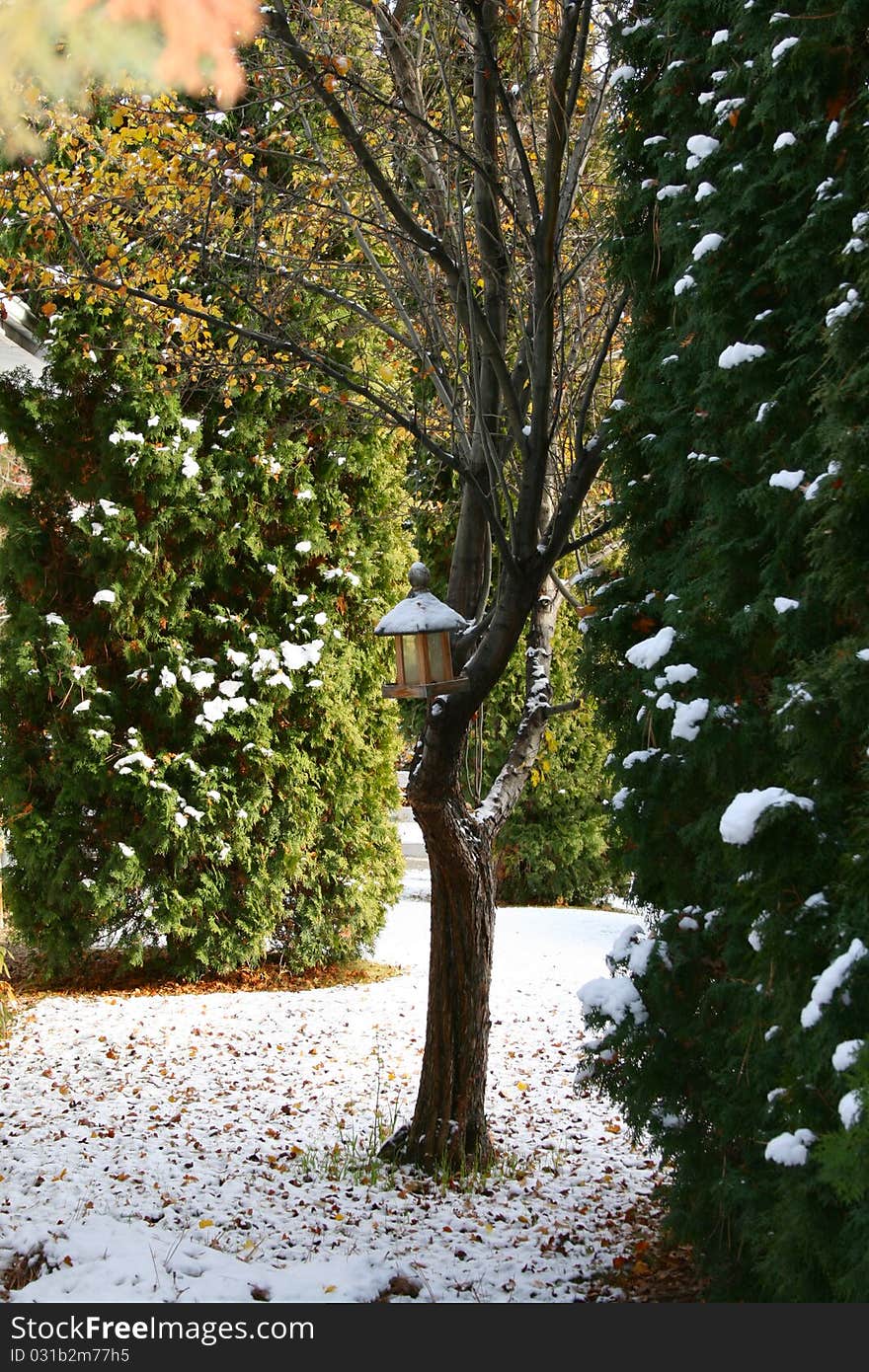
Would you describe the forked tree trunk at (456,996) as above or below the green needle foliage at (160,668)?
below

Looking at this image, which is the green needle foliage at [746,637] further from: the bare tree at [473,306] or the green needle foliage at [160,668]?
the green needle foliage at [160,668]

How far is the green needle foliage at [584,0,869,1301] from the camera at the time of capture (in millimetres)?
2002

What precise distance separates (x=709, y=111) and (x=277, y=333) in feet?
8.41

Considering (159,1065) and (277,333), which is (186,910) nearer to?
(159,1065)

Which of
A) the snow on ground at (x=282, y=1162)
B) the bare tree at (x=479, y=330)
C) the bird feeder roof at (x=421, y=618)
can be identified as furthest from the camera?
the bird feeder roof at (x=421, y=618)

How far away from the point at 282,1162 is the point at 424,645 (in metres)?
2.00

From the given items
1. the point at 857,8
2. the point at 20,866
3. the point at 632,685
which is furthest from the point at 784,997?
the point at 20,866

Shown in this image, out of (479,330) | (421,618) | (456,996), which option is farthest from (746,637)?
(456,996)

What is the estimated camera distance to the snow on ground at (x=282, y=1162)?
3.04m

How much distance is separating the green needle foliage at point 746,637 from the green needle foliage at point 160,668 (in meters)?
3.81

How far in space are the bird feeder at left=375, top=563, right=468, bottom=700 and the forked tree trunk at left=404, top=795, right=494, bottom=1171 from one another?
581 mm

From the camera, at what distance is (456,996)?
395 cm

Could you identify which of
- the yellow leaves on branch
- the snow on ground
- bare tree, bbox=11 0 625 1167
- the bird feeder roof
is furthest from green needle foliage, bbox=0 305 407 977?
the yellow leaves on branch

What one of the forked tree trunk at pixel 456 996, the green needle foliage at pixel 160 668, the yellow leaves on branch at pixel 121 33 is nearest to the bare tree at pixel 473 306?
the forked tree trunk at pixel 456 996
